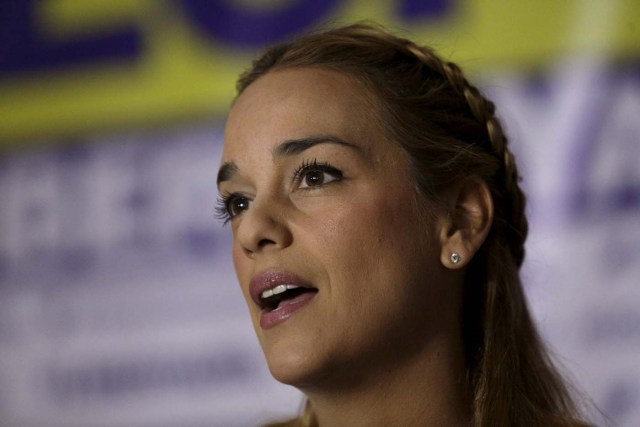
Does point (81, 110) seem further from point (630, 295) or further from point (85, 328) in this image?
point (630, 295)

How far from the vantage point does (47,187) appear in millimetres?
2770

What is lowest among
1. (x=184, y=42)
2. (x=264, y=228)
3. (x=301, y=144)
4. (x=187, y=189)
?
(x=264, y=228)

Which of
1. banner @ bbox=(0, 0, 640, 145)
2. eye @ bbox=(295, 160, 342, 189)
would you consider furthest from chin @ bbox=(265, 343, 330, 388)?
banner @ bbox=(0, 0, 640, 145)

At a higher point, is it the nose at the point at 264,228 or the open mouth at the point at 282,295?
the nose at the point at 264,228

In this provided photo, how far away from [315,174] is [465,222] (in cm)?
27

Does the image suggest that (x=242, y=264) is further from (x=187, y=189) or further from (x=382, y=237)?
(x=187, y=189)

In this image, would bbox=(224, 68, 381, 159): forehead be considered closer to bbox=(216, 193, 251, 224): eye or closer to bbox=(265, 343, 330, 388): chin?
bbox=(216, 193, 251, 224): eye

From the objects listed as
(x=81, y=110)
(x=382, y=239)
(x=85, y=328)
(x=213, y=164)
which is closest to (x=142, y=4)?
(x=81, y=110)

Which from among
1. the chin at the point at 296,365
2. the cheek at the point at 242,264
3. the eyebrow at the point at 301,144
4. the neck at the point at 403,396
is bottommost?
the neck at the point at 403,396

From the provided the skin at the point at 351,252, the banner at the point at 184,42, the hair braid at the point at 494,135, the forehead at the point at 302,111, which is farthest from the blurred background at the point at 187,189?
the forehead at the point at 302,111

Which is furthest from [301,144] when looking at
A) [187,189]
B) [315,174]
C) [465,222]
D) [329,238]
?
[187,189]

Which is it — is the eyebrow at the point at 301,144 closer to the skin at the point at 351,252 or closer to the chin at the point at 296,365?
the skin at the point at 351,252

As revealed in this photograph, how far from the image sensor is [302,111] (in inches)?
53.6

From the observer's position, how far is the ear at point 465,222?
1.39 m
